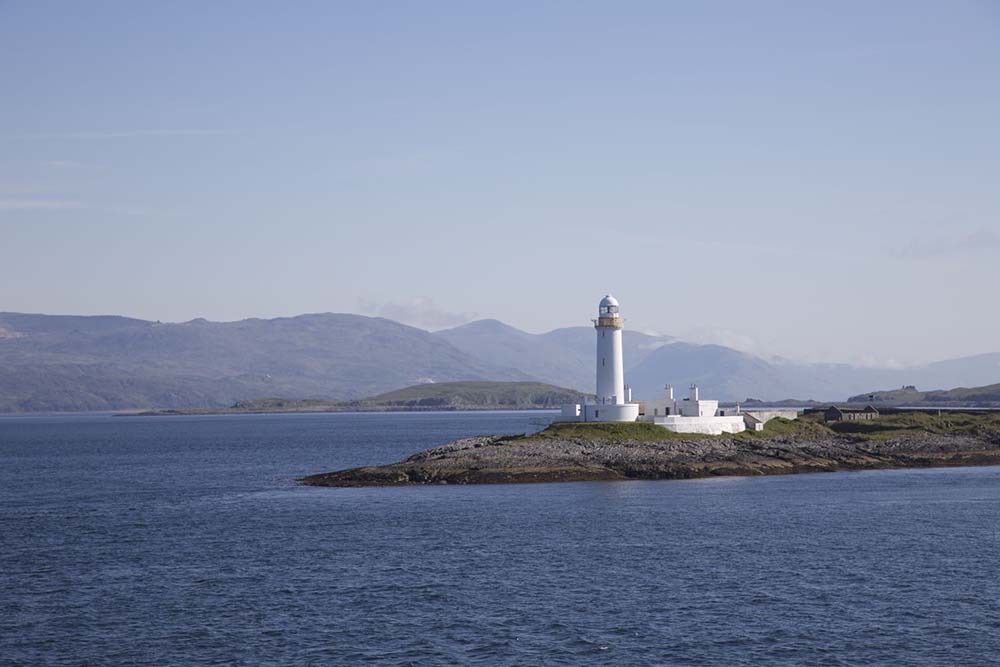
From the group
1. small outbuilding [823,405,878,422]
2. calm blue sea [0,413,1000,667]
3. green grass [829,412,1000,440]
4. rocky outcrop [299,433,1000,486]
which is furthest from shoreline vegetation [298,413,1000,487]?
small outbuilding [823,405,878,422]

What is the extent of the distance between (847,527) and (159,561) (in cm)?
3376

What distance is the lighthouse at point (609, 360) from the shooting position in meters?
96.1

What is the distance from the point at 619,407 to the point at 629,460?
1069cm

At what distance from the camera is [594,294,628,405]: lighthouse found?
96062 mm

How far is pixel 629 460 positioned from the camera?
84500 mm

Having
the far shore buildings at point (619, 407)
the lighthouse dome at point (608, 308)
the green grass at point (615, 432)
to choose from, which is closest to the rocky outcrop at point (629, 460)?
the green grass at point (615, 432)

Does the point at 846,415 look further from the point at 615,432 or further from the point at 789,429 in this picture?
the point at 615,432

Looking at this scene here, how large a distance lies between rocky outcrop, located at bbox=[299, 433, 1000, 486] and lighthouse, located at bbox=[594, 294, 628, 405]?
26.4 feet

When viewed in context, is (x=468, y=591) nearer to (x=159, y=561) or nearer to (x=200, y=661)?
(x=200, y=661)

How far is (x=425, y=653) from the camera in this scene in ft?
117

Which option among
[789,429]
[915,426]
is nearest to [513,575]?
[789,429]

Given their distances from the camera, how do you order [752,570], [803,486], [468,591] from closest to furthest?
[468,591] < [752,570] < [803,486]

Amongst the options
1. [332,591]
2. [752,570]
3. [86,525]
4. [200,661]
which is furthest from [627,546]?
[86,525]

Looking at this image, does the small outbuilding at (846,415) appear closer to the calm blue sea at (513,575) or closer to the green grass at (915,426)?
the green grass at (915,426)
